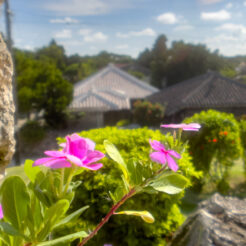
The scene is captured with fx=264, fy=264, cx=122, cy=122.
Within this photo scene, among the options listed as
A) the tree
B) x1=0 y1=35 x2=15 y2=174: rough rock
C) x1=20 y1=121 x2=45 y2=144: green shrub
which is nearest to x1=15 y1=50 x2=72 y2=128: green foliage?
x1=20 y1=121 x2=45 y2=144: green shrub

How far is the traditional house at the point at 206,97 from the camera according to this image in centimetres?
1161

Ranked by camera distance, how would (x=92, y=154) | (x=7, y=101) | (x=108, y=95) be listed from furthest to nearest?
(x=108, y=95) → (x=7, y=101) → (x=92, y=154)

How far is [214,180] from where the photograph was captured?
5.66 m

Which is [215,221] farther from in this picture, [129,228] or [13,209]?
[13,209]

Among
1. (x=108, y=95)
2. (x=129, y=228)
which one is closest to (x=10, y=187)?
(x=129, y=228)

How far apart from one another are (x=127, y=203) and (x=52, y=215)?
5.25ft

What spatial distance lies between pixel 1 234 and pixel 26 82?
1475cm

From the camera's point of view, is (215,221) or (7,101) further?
(215,221)

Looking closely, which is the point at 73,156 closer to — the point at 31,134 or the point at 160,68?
the point at 31,134

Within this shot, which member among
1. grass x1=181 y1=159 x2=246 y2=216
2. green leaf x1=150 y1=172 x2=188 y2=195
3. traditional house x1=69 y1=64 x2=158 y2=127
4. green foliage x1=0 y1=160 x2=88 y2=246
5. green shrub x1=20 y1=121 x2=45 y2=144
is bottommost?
green shrub x1=20 y1=121 x2=45 y2=144

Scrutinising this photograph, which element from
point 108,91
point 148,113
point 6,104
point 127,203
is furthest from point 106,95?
point 6,104

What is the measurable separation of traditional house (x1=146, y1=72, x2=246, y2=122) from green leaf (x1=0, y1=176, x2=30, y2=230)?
1026cm

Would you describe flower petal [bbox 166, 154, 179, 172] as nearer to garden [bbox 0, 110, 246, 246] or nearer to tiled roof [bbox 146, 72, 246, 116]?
garden [bbox 0, 110, 246, 246]

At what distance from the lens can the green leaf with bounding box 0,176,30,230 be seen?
24.5 inches
